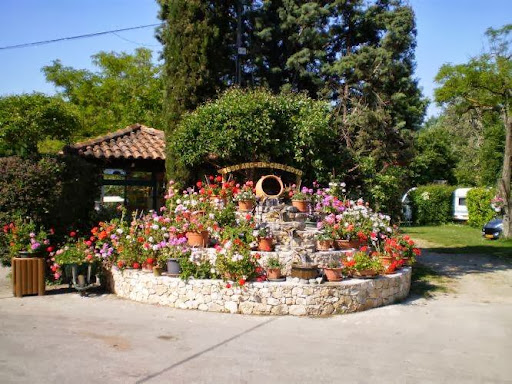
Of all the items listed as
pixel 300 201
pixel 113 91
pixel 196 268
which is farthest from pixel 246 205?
pixel 113 91

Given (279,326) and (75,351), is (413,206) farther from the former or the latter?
(75,351)

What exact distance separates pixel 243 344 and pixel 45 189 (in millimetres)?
5343

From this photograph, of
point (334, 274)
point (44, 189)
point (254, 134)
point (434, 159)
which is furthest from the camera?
point (434, 159)

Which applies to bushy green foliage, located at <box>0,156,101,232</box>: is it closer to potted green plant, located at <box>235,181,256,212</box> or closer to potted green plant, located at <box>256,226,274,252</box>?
potted green plant, located at <box>235,181,256,212</box>

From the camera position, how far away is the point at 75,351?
228 inches

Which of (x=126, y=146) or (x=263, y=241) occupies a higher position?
(x=126, y=146)

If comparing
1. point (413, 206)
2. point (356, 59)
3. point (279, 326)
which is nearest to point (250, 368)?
point (279, 326)

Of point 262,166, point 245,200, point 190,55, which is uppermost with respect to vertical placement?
point 190,55

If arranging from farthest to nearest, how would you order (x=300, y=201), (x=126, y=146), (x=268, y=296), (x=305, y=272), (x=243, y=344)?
(x=126, y=146) < (x=300, y=201) < (x=305, y=272) < (x=268, y=296) < (x=243, y=344)

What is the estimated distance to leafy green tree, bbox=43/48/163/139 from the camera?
2381 centimetres

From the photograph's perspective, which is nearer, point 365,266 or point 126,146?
point 365,266

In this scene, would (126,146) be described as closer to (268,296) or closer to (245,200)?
(245,200)

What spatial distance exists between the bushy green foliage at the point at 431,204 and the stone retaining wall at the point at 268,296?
22292 millimetres

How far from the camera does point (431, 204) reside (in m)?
29.4
